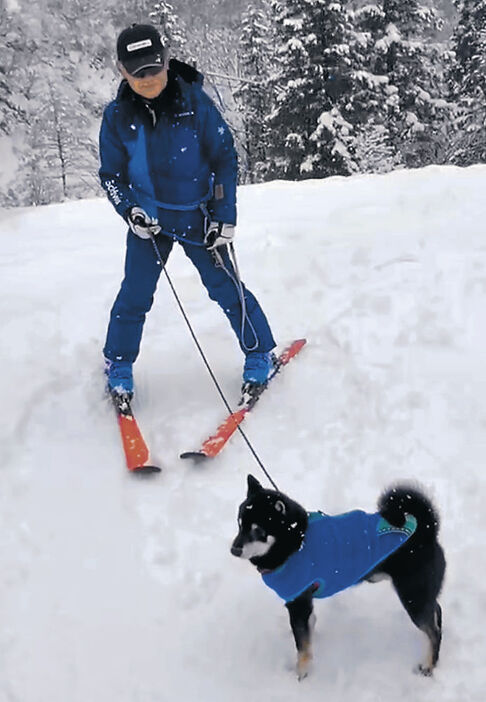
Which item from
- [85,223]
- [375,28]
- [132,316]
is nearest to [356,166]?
[375,28]

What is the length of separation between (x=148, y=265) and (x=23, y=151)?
32.6m

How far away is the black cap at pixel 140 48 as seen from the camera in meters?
3.51

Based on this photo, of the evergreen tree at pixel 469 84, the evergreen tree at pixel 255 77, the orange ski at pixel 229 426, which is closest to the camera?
the orange ski at pixel 229 426

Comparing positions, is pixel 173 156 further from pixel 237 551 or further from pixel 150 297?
pixel 237 551

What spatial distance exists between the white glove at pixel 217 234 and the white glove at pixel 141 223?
33cm

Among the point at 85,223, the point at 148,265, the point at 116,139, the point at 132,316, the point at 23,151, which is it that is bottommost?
the point at 23,151

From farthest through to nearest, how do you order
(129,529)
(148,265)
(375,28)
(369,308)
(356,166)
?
(375,28) → (356,166) → (369,308) → (148,265) → (129,529)

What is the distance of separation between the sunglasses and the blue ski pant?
0.96 m

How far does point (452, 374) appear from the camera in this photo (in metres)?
4.56

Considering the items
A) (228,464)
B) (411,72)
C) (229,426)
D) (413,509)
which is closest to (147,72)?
(229,426)

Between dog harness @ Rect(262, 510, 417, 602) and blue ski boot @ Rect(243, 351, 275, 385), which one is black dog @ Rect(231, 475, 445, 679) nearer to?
dog harness @ Rect(262, 510, 417, 602)

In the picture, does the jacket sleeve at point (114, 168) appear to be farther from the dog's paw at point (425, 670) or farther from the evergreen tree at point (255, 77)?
the evergreen tree at point (255, 77)

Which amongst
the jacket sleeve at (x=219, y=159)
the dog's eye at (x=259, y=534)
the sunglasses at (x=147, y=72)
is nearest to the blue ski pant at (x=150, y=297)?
the jacket sleeve at (x=219, y=159)

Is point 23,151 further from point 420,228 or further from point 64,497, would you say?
point 64,497
